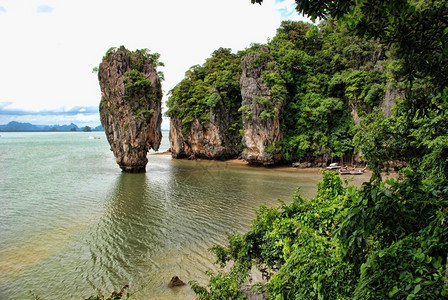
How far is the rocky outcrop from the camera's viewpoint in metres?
34.1

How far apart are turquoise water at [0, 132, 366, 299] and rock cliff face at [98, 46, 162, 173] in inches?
127

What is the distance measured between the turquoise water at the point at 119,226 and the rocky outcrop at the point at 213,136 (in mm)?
10487

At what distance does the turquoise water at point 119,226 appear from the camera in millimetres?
8625

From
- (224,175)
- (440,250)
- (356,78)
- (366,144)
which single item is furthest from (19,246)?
(356,78)

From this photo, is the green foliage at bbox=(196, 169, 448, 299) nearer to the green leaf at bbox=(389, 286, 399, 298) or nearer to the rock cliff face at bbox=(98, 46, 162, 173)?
the green leaf at bbox=(389, 286, 399, 298)

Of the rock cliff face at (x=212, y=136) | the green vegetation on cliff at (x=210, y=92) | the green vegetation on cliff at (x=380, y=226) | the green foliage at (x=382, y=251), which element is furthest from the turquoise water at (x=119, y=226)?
the green vegetation on cliff at (x=210, y=92)

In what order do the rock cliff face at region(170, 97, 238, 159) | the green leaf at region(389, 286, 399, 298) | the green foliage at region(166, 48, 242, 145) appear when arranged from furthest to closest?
the rock cliff face at region(170, 97, 238, 159), the green foliage at region(166, 48, 242, 145), the green leaf at region(389, 286, 399, 298)

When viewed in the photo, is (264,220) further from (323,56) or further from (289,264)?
(323,56)

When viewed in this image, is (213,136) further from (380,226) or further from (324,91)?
(380,226)

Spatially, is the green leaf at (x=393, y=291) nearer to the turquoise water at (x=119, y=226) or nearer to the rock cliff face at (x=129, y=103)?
the turquoise water at (x=119, y=226)

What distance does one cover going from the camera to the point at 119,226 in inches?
517

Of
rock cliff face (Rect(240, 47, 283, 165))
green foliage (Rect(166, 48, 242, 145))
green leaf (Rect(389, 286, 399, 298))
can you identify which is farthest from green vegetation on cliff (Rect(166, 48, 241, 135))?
green leaf (Rect(389, 286, 399, 298))

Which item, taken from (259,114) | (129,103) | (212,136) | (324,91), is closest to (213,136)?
(212,136)

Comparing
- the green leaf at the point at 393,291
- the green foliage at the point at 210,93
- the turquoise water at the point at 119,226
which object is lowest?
the turquoise water at the point at 119,226
